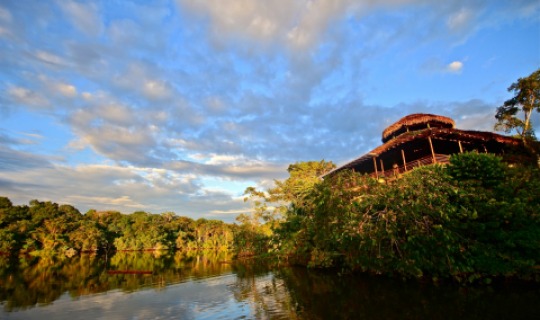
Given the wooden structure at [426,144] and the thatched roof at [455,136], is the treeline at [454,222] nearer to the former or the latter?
the wooden structure at [426,144]

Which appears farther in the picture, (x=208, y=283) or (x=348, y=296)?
(x=208, y=283)

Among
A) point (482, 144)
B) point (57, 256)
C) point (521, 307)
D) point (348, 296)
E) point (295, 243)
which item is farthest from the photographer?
point (57, 256)

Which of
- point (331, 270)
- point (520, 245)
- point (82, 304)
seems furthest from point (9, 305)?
point (520, 245)

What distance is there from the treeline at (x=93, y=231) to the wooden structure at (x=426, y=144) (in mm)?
21798

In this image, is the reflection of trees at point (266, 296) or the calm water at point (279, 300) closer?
the calm water at point (279, 300)

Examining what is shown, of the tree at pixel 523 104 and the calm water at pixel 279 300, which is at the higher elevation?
the tree at pixel 523 104

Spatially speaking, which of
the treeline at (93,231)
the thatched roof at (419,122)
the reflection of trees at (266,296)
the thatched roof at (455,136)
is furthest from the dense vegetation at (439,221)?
the treeline at (93,231)

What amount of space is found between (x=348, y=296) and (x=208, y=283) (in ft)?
31.0

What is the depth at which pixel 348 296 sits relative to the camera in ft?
39.2

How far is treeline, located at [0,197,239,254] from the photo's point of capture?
157 feet

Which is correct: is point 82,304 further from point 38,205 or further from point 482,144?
point 38,205

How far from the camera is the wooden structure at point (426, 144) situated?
1950 centimetres

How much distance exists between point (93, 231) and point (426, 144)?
54752mm

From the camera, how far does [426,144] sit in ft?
75.3
